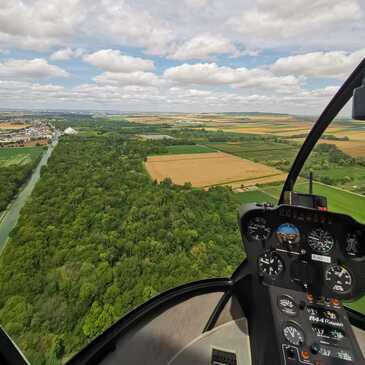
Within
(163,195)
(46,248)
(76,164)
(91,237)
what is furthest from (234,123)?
(46,248)

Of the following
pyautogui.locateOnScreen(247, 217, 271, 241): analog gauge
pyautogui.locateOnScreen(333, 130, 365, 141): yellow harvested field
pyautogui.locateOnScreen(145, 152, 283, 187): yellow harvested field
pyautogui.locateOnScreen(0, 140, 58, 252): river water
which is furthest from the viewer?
pyautogui.locateOnScreen(145, 152, 283, 187): yellow harvested field

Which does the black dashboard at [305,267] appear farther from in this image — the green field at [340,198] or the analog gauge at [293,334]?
the green field at [340,198]

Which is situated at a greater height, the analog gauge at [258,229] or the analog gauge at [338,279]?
the analog gauge at [258,229]

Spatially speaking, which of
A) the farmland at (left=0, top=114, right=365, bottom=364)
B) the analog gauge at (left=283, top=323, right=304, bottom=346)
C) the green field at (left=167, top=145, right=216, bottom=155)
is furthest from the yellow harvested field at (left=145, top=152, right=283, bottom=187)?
the analog gauge at (left=283, top=323, right=304, bottom=346)

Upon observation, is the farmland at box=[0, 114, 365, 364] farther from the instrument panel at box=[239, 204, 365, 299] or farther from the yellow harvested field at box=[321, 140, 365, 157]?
the instrument panel at box=[239, 204, 365, 299]

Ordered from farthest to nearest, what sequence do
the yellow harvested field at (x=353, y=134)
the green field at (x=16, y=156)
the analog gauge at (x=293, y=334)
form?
the green field at (x=16, y=156), the yellow harvested field at (x=353, y=134), the analog gauge at (x=293, y=334)

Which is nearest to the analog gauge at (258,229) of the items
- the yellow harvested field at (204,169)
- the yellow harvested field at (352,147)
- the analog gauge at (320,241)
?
the analog gauge at (320,241)

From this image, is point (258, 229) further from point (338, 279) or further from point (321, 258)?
point (338, 279)

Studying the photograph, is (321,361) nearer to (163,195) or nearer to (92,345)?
(92,345)
